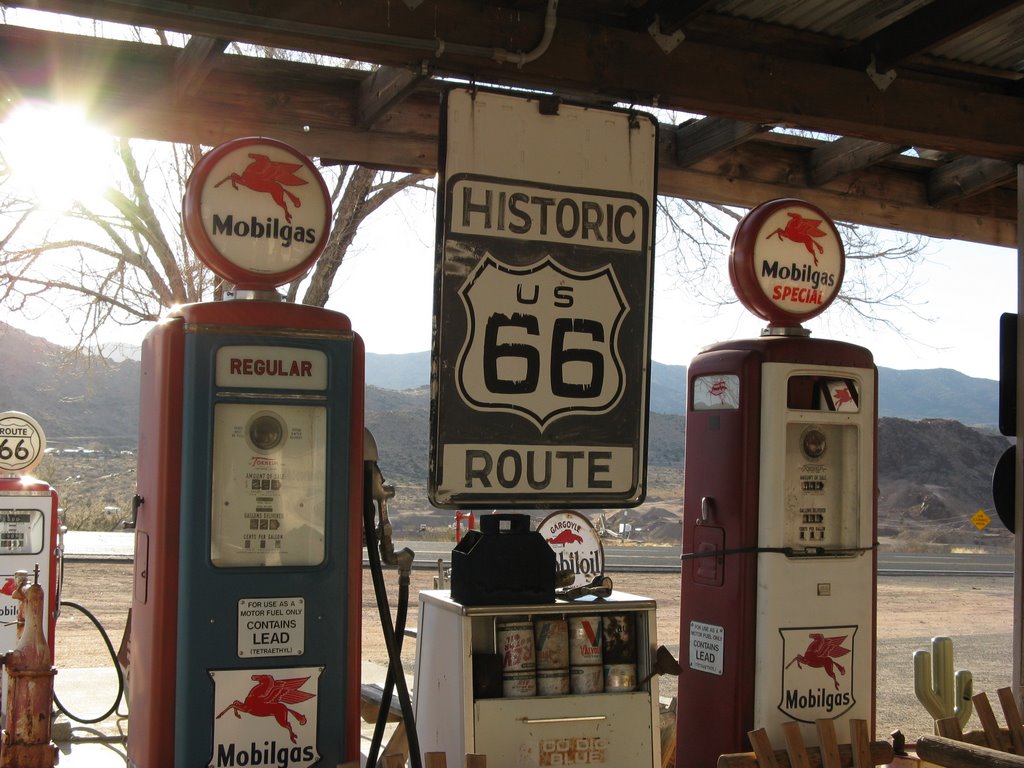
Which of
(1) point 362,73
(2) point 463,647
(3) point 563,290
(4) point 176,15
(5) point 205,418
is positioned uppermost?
(1) point 362,73

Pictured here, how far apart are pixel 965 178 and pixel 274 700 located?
4.32 meters

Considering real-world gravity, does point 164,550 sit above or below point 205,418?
below

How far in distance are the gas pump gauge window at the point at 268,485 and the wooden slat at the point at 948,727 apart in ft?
8.33

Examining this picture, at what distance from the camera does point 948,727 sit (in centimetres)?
443

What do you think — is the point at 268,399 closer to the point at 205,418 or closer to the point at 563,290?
the point at 205,418

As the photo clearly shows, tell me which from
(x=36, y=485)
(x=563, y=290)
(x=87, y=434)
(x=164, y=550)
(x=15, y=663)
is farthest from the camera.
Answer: (x=87, y=434)

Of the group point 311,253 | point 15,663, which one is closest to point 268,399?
point 311,253

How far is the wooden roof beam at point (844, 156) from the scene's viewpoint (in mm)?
5301

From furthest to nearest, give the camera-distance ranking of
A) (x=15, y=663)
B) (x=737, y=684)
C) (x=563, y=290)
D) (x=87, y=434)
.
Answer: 1. (x=87, y=434)
2. (x=737, y=684)
3. (x=15, y=663)
4. (x=563, y=290)

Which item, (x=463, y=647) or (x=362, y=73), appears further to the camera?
(x=362, y=73)

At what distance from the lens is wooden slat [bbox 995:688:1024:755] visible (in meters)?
4.61

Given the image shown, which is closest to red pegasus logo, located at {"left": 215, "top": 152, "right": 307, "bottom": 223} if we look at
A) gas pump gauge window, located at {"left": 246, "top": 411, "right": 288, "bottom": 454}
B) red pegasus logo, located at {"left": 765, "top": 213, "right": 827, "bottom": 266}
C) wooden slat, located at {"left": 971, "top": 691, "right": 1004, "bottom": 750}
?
gas pump gauge window, located at {"left": 246, "top": 411, "right": 288, "bottom": 454}

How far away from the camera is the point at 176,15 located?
3.37 metres

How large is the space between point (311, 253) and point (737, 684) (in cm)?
220
